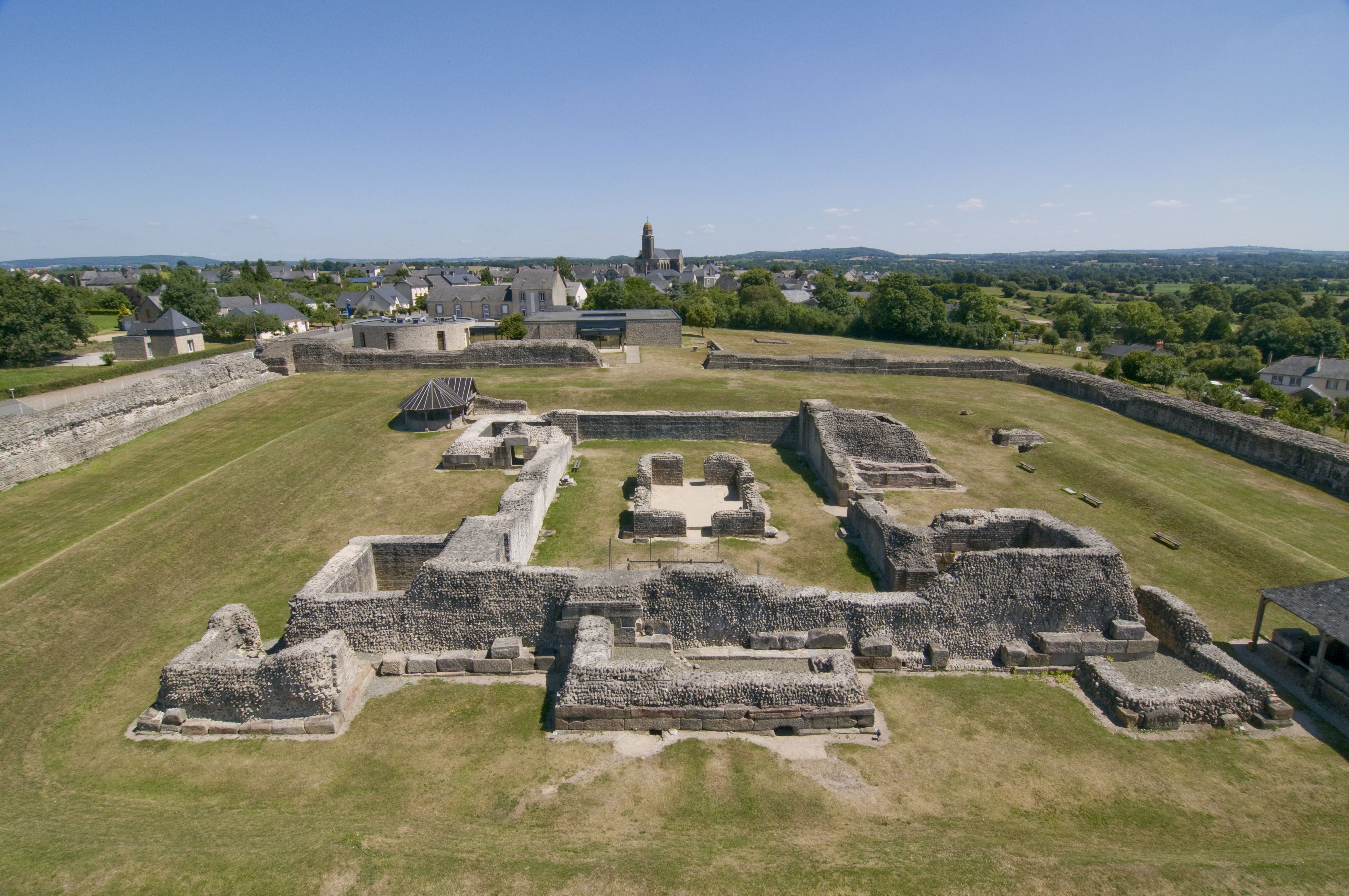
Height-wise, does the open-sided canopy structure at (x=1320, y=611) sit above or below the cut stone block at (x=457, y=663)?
above

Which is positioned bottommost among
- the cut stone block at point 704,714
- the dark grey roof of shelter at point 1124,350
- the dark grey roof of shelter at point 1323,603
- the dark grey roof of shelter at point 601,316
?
the cut stone block at point 704,714

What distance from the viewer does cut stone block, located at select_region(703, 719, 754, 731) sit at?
12062 mm

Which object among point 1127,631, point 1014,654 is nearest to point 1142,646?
point 1127,631

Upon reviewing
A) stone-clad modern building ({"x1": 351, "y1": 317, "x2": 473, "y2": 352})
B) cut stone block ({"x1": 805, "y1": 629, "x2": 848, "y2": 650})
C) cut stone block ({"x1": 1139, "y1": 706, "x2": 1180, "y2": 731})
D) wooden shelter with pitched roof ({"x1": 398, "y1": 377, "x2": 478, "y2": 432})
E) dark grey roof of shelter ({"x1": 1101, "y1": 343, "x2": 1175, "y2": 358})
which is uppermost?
stone-clad modern building ({"x1": 351, "y1": 317, "x2": 473, "y2": 352})

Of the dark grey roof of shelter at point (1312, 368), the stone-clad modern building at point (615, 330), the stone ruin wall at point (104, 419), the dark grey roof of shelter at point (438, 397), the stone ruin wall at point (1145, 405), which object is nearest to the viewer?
the stone ruin wall at point (104, 419)

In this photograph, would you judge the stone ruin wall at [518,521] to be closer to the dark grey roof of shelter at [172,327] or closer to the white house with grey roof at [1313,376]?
the dark grey roof of shelter at [172,327]

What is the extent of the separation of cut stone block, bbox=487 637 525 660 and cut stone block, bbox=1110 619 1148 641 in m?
13.0

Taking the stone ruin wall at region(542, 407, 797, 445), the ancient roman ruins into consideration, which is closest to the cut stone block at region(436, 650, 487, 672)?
the ancient roman ruins

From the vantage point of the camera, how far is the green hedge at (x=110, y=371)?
3475 centimetres

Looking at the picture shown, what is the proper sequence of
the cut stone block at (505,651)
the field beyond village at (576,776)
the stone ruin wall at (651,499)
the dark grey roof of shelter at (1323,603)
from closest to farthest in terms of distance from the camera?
the field beyond village at (576,776)
the dark grey roof of shelter at (1323,603)
the cut stone block at (505,651)
the stone ruin wall at (651,499)

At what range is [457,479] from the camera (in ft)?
81.3

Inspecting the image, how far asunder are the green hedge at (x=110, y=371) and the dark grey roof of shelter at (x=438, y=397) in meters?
20.2

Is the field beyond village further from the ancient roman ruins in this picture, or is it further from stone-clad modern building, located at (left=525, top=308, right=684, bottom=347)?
stone-clad modern building, located at (left=525, top=308, right=684, bottom=347)


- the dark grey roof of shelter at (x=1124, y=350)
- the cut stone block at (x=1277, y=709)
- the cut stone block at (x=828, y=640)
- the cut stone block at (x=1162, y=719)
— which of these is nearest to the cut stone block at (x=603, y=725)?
the cut stone block at (x=828, y=640)
